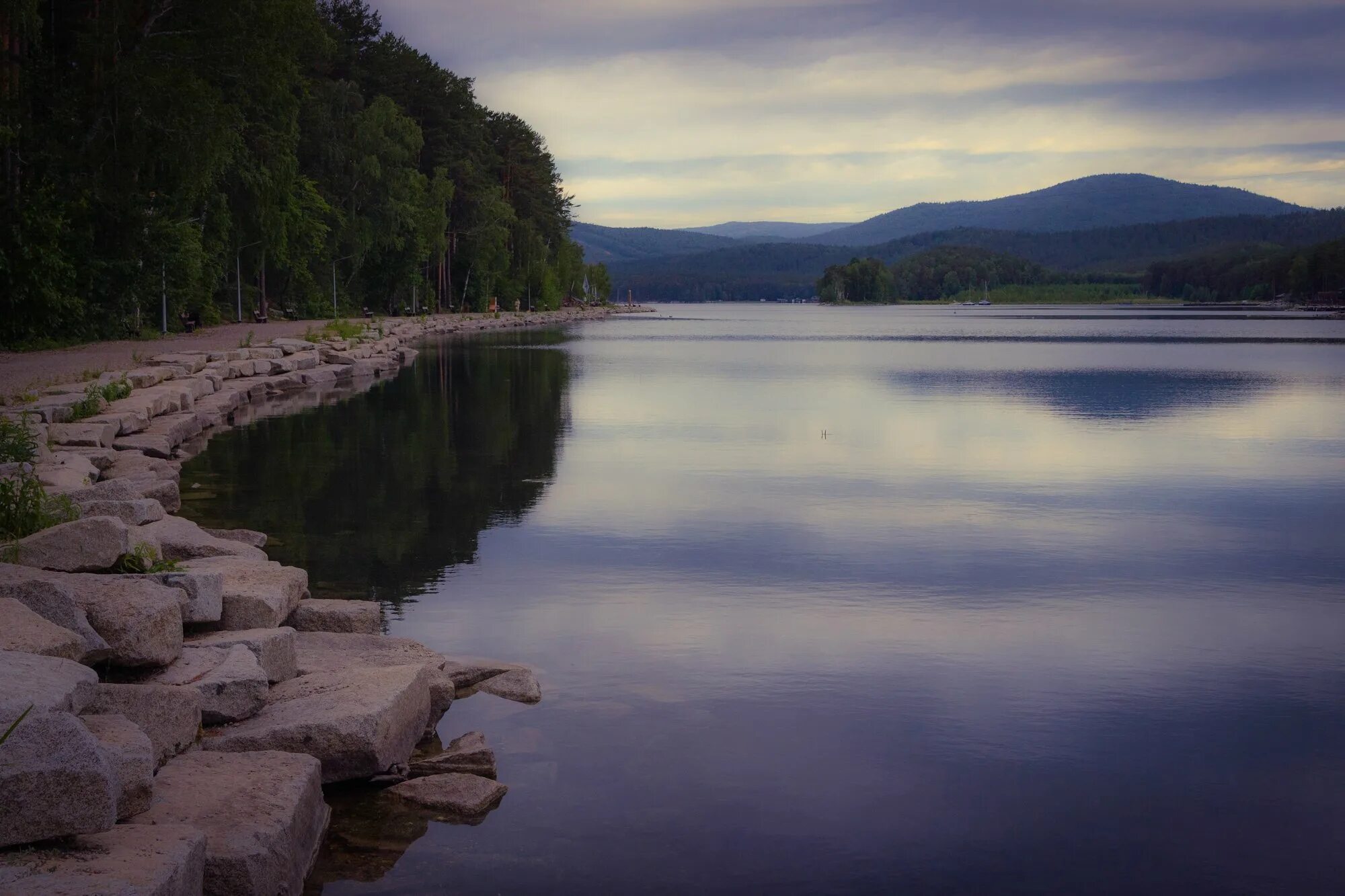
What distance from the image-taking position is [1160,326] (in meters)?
79.1

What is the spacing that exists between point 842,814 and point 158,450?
1178 centimetres

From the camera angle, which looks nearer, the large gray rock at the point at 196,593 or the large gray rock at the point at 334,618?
the large gray rock at the point at 196,593

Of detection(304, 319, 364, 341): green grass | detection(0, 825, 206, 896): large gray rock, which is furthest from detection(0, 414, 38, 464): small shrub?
detection(304, 319, 364, 341): green grass

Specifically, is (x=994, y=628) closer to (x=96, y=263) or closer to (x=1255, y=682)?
(x=1255, y=682)

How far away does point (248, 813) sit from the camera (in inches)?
177

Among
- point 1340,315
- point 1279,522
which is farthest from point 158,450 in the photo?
point 1340,315

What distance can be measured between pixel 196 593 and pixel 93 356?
21.2 m

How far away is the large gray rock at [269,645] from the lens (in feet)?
19.8

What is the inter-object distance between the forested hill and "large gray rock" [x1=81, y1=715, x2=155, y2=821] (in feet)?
69.2

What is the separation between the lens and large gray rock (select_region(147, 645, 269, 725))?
559 cm

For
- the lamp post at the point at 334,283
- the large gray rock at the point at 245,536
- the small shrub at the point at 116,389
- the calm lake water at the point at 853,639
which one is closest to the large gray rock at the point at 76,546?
the calm lake water at the point at 853,639

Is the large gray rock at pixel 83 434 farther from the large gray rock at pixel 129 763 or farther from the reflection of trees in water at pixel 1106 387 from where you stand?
the reflection of trees in water at pixel 1106 387

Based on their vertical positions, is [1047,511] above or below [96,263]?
below

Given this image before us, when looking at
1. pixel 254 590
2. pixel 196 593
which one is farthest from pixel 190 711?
pixel 254 590
